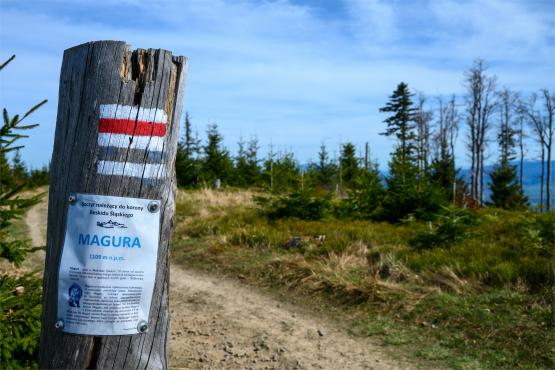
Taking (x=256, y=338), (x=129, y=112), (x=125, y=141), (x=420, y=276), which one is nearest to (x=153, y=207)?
(x=125, y=141)

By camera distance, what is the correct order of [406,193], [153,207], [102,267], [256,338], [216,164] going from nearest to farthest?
[102,267] → [153,207] → [256,338] → [406,193] → [216,164]

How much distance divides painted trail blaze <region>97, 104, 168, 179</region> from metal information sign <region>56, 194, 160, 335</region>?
0.12 metres

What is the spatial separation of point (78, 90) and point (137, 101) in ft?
0.78

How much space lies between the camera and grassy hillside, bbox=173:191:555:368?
4930 millimetres

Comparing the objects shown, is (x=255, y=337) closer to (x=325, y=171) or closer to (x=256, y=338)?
(x=256, y=338)

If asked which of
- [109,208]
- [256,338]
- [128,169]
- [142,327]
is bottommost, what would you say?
[256,338]

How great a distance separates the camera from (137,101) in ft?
6.27

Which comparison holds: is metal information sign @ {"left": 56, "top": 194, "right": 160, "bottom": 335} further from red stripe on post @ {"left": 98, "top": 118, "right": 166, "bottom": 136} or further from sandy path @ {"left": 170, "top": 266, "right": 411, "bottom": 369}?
sandy path @ {"left": 170, "top": 266, "right": 411, "bottom": 369}

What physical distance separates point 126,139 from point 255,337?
12.6 feet

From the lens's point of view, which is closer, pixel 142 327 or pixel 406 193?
pixel 142 327

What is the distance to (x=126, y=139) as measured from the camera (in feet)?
6.18

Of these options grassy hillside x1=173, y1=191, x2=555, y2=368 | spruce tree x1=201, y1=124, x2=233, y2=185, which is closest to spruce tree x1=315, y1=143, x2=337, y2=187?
spruce tree x1=201, y1=124, x2=233, y2=185

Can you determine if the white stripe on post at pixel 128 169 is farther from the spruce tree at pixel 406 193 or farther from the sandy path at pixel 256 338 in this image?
the spruce tree at pixel 406 193

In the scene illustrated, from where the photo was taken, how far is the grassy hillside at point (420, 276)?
194 inches
